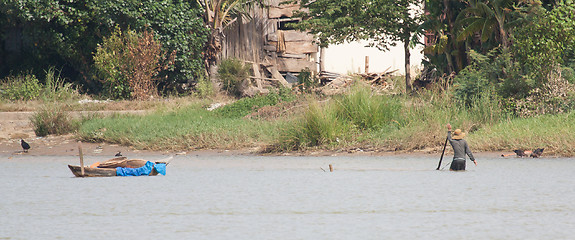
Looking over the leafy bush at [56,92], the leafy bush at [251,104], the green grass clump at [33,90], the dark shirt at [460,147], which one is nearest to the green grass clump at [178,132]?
the leafy bush at [251,104]

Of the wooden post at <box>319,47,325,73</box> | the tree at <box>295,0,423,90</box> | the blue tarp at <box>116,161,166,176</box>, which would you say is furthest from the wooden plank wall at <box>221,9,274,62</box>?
the blue tarp at <box>116,161,166,176</box>

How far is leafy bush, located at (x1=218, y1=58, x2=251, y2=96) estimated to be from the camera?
22312 mm

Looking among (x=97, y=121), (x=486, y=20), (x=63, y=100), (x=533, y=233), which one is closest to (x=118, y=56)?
(x=63, y=100)

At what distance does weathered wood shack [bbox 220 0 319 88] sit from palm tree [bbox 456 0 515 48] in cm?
888

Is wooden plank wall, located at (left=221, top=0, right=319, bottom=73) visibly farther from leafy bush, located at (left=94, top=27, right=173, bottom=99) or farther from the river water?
the river water

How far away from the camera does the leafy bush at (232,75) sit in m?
22.3

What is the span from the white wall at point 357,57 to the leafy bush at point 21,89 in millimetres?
11471

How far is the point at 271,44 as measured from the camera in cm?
2550

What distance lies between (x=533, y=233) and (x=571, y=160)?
6221 mm

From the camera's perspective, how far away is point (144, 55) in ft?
66.0

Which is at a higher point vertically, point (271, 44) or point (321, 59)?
point (271, 44)

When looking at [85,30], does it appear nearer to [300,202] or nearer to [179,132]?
[179,132]

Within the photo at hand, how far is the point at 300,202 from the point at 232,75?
15387 millimetres

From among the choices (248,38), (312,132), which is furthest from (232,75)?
(312,132)
